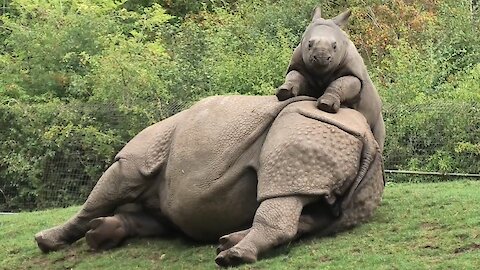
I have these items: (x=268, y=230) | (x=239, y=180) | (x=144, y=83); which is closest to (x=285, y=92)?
(x=239, y=180)

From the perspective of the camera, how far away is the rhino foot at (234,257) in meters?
5.92

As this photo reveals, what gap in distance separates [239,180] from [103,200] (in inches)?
61.9

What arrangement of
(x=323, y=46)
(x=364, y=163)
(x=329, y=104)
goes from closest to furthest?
(x=364, y=163)
(x=329, y=104)
(x=323, y=46)

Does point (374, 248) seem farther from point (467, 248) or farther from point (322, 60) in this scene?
point (322, 60)

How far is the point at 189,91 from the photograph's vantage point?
1683 cm

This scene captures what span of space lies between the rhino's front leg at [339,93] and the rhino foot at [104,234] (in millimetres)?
2090

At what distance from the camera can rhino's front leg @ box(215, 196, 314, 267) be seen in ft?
19.5

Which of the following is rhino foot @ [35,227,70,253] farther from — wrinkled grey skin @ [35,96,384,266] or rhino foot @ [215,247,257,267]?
rhino foot @ [215,247,257,267]

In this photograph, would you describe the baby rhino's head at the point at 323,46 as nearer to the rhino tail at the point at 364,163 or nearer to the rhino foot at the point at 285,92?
the rhino foot at the point at 285,92

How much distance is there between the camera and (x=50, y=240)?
7914 mm

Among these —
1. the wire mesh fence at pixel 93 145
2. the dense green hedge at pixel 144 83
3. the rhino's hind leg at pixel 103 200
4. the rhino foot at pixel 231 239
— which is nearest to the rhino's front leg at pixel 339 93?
the rhino foot at pixel 231 239

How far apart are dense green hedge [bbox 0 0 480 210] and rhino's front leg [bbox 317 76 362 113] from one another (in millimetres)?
6466

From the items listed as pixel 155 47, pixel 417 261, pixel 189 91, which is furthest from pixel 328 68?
pixel 155 47

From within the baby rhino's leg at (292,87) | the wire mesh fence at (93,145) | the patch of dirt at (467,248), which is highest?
the baby rhino's leg at (292,87)
